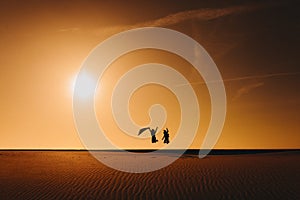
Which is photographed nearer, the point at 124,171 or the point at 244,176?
the point at 244,176

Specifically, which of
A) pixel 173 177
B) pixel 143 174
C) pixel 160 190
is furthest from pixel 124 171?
pixel 160 190

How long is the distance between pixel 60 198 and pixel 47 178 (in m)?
4.63

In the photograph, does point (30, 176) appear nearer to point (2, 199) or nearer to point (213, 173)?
point (2, 199)

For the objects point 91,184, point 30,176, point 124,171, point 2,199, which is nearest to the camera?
point 2,199

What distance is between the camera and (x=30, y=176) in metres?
16.8

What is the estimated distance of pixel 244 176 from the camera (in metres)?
15.9

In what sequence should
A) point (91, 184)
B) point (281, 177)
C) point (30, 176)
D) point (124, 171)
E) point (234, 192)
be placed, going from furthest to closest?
point (124, 171), point (30, 176), point (281, 177), point (91, 184), point (234, 192)

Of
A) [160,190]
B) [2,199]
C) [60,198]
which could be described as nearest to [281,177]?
[160,190]

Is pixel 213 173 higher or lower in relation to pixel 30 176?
higher

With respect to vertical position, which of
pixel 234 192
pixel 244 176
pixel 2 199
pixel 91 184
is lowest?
pixel 2 199

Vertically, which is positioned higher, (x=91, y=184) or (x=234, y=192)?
(x=234, y=192)

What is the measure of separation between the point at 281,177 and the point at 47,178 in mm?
9640

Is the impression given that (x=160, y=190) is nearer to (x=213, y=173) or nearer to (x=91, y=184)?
(x=91, y=184)

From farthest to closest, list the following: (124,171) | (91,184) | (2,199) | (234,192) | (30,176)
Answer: (124,171), (30,176), (91,184), (234,192), (2,199)
